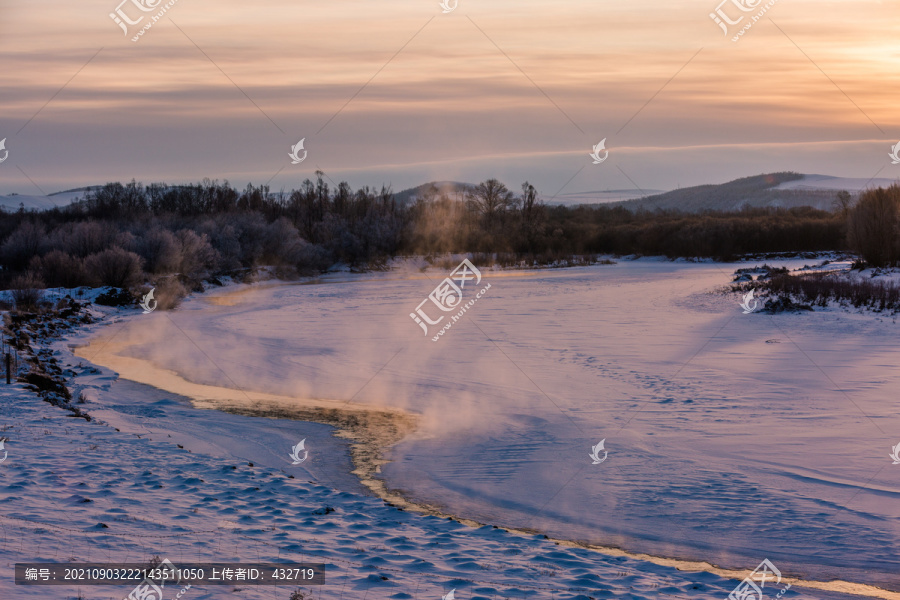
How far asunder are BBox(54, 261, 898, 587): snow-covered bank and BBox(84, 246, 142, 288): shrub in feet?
33.7

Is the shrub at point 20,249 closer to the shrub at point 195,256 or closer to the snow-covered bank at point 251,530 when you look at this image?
the shrub at point 195,256

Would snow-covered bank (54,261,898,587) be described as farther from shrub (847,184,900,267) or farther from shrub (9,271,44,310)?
shrub (847,184,900,267)

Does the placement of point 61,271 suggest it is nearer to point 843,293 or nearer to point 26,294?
point 26,294

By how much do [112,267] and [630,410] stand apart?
29526 mm

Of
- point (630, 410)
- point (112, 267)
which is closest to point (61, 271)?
point (112, 267)

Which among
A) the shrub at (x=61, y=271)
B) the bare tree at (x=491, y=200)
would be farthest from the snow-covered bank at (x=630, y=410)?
the bare tree at (x=491, y=200)

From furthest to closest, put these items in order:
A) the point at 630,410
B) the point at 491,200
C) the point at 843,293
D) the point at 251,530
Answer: the point at 491,200 → the point at 843,293 → the point at 630,410 → the point at 251,530

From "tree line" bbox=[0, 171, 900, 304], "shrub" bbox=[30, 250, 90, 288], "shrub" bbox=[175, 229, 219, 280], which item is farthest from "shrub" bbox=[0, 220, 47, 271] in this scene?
"shrub" bbox=[175, 229, 219, 280]

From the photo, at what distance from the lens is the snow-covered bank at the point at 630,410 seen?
8.21 m

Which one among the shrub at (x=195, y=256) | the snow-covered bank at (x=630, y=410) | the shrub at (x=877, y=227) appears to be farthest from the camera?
the shrub at (x=195, y=256)

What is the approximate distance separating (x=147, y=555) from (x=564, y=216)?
366 ft

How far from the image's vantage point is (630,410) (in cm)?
1294

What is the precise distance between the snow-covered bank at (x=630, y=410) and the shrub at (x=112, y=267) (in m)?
10.3

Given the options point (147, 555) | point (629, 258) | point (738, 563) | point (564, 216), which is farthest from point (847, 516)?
point (564, 216)
